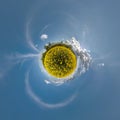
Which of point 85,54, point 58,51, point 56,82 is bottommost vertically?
point 56,82

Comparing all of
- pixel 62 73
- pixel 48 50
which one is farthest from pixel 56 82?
pixel 48 50

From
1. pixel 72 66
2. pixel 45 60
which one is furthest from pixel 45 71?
pixel 72 66

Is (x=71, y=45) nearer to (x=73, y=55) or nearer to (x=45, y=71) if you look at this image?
(x=73, y=55)

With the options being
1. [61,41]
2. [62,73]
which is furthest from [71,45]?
[62,73]

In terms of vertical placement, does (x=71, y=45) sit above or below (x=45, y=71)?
above

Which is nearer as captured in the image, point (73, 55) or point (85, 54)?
point (85, 54)

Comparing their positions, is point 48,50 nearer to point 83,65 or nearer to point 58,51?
point 58,51

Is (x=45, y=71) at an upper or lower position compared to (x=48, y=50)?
lower

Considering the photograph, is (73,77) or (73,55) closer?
(73,77)
